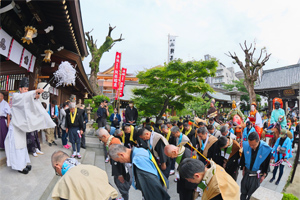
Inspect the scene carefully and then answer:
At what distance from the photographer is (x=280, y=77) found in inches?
885

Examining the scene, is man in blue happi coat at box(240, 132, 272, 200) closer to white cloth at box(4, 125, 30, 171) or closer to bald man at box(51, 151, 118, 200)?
bald man at box(51, 151, 118, 200)

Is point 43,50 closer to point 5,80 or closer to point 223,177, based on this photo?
point 5,80

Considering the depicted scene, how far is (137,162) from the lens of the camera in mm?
2352

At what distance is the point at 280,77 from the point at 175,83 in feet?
61.4

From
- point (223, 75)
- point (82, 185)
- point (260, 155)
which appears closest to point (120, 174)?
point (82, 185)

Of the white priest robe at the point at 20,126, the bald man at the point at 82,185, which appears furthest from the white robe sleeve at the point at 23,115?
the bald man at the point at 82,185

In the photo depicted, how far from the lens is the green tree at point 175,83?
398 inches

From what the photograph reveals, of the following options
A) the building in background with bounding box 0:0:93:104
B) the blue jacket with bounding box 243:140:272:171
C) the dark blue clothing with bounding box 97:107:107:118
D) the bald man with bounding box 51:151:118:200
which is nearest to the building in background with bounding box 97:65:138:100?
the dark blue clothing with bounding box 97:107:107:118

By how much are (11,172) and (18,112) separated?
1.26 meters

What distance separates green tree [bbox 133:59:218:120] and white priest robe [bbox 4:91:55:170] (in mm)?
6838

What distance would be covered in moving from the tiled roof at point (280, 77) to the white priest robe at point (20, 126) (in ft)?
74.1

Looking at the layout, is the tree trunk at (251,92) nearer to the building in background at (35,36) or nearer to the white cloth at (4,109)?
the building in background at (35,36)

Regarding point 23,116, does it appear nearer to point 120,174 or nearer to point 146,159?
point 120,174

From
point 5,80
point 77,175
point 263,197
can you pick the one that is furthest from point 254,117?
point 5,80
